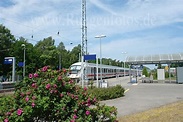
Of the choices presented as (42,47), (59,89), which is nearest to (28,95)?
(59,89)

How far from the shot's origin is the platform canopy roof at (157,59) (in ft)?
112

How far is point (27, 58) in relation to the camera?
168ft

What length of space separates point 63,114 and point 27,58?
4869 cm

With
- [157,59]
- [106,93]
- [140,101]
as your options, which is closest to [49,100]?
[140,101]

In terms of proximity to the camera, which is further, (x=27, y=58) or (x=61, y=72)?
(x=27, y=58)

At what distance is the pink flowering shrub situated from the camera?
4.46 meters

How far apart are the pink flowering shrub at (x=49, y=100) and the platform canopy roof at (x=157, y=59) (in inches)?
1232

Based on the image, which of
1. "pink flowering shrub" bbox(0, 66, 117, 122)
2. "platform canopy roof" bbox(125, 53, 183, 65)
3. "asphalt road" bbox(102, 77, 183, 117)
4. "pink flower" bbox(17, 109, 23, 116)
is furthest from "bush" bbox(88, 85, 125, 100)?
"platform canopy roof" bbox(125, 53, 183, 65)

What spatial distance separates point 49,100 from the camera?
15.1 ft

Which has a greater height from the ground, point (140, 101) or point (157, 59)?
point (157, 59)

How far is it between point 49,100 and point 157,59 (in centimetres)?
3262

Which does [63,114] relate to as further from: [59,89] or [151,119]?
[151,119]

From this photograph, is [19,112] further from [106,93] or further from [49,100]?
[106,93]

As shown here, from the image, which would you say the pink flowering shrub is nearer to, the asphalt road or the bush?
the asphalt road
